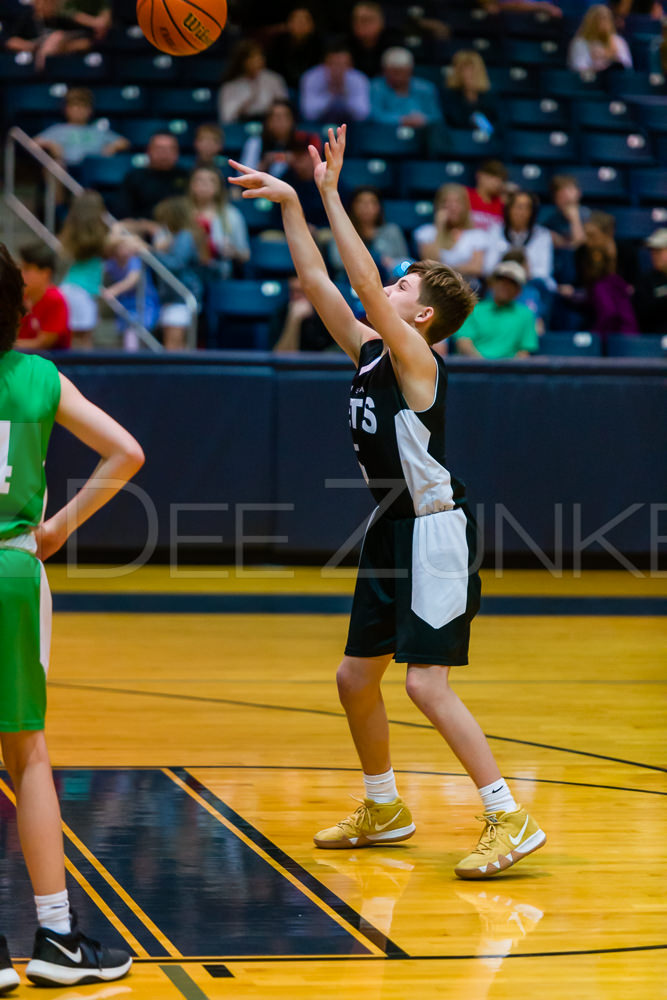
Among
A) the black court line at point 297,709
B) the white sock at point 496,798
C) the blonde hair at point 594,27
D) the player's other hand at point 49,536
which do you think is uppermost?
the blonde hair at point 594,27

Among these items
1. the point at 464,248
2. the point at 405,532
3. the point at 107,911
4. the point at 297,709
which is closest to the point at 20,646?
the point at 107,911

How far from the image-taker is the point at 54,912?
3.21 meters

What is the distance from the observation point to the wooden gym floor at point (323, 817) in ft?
11.1

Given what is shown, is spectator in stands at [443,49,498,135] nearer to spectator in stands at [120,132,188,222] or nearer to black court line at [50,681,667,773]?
spectator in stands at [120,132,188,222]

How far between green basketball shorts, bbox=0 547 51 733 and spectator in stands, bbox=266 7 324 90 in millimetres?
10813

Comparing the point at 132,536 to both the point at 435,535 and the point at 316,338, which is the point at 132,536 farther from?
the point at 435,535

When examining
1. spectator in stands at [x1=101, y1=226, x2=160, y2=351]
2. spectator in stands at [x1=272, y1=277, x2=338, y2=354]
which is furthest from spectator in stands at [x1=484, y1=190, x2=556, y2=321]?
spectator in stands at [x1=101, y1=226, x2=160, y2=351]

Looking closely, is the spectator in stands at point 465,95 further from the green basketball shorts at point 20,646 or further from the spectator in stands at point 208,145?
the green basketball shorts at point 20,646

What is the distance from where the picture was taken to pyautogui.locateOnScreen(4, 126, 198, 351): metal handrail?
411 inches

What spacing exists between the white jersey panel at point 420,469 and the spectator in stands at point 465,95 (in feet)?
32.6

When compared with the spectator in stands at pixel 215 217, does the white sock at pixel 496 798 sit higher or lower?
lower

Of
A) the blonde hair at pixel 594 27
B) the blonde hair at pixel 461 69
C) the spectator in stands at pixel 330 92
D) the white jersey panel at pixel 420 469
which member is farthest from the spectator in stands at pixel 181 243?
the white jersey panel at pixel 420 469

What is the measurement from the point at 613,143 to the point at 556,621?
6.94 meters

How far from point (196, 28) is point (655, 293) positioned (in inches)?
248
